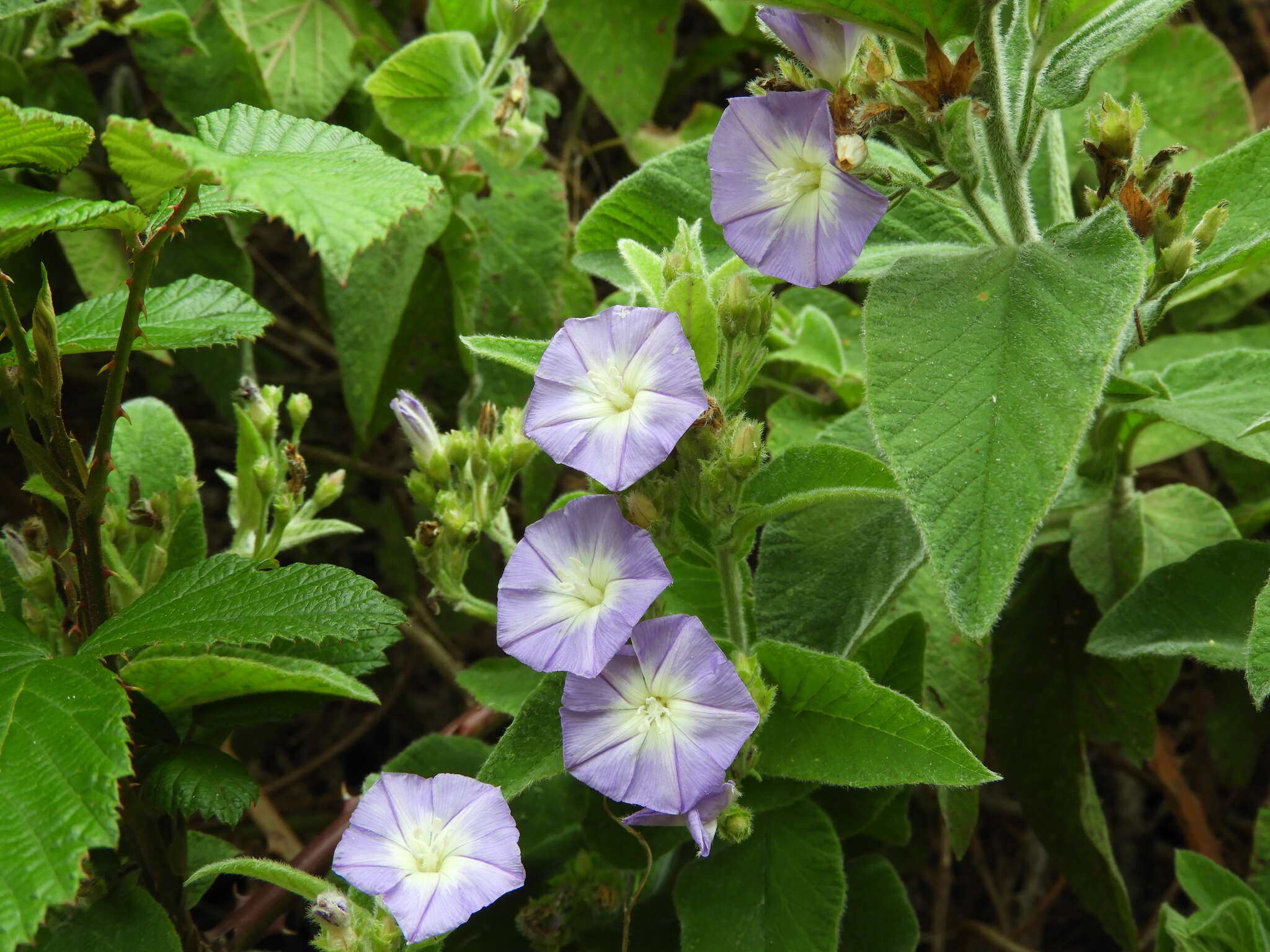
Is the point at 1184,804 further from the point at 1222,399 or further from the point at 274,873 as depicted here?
the point at 274,873

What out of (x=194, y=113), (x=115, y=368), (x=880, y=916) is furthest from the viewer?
(x=194, y=113)

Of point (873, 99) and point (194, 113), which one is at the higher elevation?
point (873, 99)

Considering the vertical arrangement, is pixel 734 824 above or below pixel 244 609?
below

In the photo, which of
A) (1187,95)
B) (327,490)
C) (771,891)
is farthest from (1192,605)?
(1187,95)

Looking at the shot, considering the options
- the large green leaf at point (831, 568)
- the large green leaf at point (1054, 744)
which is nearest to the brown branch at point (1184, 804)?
the large green leaf at point (1054, 744)

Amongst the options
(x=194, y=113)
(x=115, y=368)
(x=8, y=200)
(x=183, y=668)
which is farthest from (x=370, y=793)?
(x=194, y=113)

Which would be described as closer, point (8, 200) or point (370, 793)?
point (8, 200)

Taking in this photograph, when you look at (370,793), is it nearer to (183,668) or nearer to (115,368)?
(183,668)
